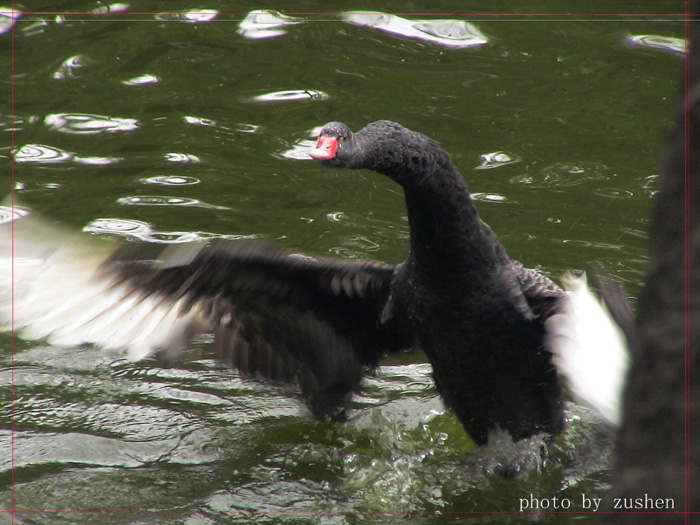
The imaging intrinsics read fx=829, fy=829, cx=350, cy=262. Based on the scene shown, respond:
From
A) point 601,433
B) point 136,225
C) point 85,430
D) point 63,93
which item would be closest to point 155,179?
point 136,225

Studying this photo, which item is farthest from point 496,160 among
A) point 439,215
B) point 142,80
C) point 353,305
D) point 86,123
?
point 86,123

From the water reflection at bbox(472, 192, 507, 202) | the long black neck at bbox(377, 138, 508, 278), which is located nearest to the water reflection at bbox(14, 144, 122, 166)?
the water reflection at bbox(472, 192, 507, 202)

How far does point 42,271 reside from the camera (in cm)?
331

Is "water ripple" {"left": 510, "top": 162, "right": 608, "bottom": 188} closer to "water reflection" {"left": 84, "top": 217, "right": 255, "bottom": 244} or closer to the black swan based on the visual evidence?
"water reflection" {"left": 84, "top": 217, "right": 255, "bottom": 244}

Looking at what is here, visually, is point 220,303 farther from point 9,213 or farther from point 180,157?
point 180,157

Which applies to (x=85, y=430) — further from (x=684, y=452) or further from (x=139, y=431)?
(x=684, y=452)

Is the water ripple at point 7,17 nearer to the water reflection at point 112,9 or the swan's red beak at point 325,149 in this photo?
the water reflection at point 112,9

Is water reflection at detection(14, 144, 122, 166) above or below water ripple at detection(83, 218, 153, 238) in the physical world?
above

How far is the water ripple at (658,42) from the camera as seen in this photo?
6.73 meters

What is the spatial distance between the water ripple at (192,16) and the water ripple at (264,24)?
33cm

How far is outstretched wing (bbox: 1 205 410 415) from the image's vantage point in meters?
3.32

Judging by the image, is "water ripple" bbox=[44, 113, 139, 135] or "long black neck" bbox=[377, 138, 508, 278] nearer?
"long black neck" bbox=[377, 138, 508, 278]

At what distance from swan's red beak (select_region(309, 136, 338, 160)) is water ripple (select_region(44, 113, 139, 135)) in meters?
3.79

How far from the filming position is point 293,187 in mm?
5754
